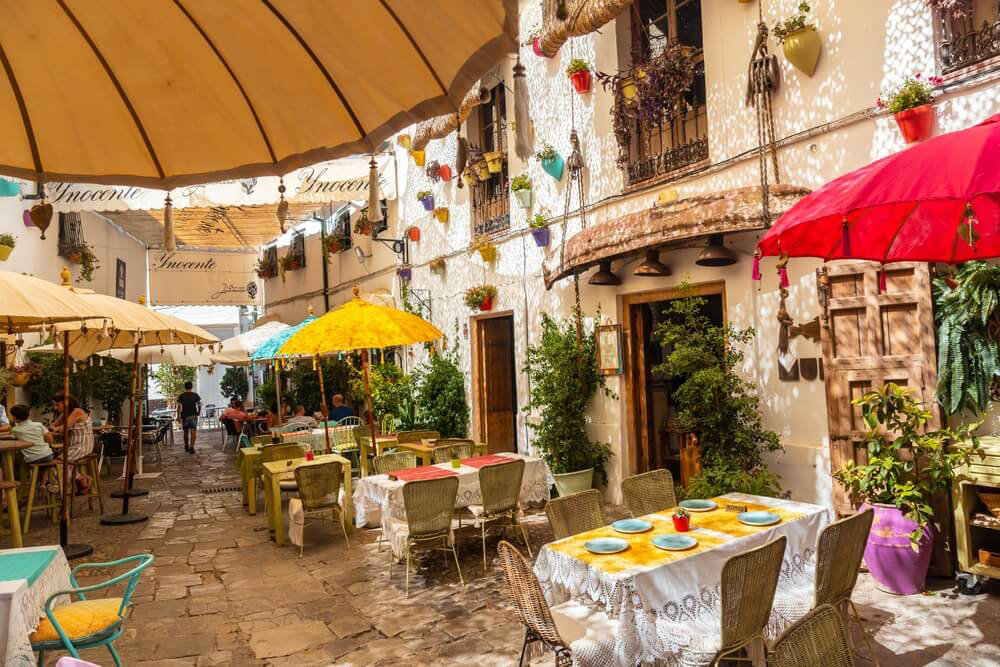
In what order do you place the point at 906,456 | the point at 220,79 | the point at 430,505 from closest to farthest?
the point at 220,79
the point at 906,456
the point at 430,505

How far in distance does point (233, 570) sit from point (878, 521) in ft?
19.2

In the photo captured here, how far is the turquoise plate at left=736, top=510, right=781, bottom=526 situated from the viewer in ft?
14.5

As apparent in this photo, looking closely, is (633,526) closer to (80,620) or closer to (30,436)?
(80,620)

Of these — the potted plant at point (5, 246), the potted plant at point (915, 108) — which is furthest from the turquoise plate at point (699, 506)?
the potted plant at point (5, 246)

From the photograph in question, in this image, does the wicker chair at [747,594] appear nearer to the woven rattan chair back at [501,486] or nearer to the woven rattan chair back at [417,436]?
the woven rattan chair back at [501,486]

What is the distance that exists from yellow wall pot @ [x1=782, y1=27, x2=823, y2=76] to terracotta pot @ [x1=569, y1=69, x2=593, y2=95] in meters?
2.89

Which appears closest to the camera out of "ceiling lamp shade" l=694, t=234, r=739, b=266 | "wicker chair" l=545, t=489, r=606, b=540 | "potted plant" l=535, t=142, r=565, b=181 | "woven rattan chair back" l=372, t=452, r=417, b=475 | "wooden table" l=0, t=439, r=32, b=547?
"wicker chair" l=545, t=489, r=606, b=540

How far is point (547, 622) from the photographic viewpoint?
11.8 ft

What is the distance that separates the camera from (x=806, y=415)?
246 inches

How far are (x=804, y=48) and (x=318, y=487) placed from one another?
639 cm

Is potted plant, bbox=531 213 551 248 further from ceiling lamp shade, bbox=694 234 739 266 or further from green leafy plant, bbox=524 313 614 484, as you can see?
ceiling lamp shade, bbox=694 234 739 266

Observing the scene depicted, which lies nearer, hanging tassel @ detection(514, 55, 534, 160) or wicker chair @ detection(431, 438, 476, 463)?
hanging tassel @ detection(514, 55, 534, 160)

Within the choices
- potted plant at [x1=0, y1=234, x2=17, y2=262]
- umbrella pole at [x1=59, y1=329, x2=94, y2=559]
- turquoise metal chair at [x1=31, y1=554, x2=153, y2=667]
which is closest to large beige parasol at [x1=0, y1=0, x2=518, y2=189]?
Answer: turquoise metal chair at [x1=31, y1=554, x2=153, y2=667]

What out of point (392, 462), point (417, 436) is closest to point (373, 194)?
point (392, 462)
